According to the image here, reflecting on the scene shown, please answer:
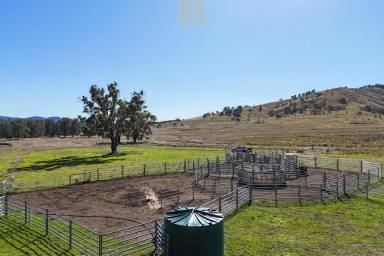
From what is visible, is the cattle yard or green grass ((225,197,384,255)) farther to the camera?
the cattle yard

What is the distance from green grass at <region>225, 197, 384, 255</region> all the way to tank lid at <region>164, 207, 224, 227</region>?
2366 millimetres

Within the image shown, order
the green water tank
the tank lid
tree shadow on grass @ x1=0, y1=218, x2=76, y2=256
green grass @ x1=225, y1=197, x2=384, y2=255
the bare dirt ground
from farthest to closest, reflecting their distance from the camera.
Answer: the bare dirt ground
tree shadow on grass @ x1=0, y1=218, x2=76, y2=256
green grass @ x1=225, y1=197, x2=384, y2=255
the tank lid
the green water tank

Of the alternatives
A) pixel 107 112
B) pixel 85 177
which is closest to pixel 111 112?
pixel 107 112

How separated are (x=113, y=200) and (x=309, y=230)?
14.5 meters

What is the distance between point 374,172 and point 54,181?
103ft

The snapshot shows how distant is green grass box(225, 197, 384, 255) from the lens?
14.7m

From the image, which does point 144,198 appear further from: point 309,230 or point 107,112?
point 107,112

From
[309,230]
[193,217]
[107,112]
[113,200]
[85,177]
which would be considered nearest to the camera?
[193,217]

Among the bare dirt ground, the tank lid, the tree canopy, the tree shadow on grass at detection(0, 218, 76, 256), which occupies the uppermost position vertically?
the tree canopy

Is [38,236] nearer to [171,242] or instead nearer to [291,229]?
[171,242]

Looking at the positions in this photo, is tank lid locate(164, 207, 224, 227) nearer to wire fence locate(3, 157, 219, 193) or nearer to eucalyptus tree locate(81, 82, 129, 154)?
wire fence locate(3, 157, 219, 193)

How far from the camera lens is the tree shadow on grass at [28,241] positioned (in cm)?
1491

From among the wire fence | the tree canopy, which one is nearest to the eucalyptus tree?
the tree canopy

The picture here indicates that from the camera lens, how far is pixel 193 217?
12953 millimetres
